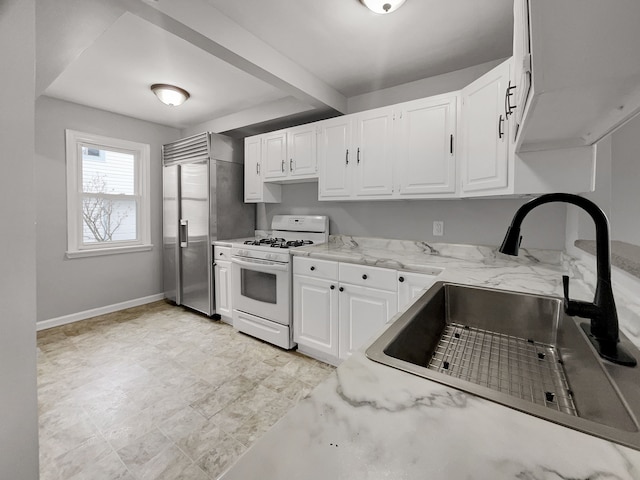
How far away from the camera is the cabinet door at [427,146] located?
2076 millimetres

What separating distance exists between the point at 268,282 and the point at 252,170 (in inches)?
55.8

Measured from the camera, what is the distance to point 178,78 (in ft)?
8.73

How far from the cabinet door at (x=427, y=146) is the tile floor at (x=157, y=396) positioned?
170 centimetres

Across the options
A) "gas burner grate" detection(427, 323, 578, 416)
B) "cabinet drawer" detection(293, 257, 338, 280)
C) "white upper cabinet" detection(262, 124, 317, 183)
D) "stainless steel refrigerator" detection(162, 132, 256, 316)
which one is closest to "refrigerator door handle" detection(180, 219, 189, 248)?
"stainless steel refrigerator" detection(162, 132, 256, 316)

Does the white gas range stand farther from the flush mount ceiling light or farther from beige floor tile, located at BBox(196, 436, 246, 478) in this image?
the flush mount ceiling light

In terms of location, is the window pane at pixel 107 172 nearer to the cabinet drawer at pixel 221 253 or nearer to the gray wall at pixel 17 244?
the cabinet drawer at pixel 221 253

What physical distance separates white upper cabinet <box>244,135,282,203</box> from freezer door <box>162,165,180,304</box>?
995 mm

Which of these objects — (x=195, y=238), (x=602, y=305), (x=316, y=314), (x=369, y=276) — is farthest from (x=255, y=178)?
(x=602, y=305)

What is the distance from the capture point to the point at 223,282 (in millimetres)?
3277

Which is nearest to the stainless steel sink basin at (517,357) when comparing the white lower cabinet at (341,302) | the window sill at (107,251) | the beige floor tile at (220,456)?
the white lower cabinet at (341,302)

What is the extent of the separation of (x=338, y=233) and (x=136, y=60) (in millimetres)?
2334

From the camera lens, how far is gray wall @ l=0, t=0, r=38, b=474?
88 centimetres

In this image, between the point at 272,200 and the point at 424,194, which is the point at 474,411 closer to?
the point at 424,194

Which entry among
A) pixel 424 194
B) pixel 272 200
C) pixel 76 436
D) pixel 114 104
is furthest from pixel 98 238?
pixel 424 194
